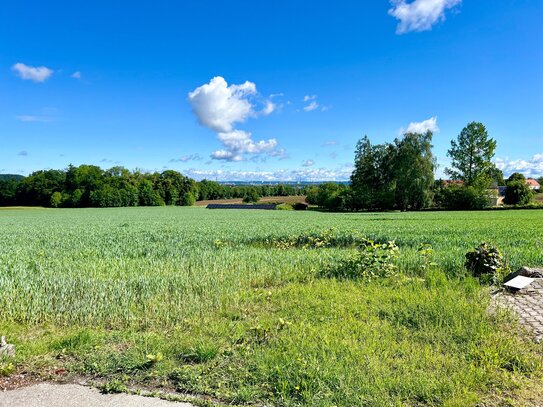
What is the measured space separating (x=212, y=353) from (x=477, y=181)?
6429 cm

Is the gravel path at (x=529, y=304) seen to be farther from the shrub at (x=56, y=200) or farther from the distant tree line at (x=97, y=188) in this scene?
the shrub at (x=56, y=200)

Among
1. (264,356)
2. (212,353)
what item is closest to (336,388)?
(264,356)

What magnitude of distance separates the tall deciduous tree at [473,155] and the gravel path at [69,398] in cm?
6499

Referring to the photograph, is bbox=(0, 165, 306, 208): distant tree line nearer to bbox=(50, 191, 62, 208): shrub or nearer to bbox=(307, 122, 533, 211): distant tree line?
bbox=(50, 191, 62, 208): shrub

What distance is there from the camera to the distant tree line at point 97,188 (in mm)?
88438

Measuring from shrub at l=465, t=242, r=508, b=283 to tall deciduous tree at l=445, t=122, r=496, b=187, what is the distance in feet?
190

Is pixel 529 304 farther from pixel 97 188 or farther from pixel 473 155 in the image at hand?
pixel 97 188

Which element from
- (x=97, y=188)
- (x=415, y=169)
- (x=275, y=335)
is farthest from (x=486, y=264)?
(x=97, y=188)

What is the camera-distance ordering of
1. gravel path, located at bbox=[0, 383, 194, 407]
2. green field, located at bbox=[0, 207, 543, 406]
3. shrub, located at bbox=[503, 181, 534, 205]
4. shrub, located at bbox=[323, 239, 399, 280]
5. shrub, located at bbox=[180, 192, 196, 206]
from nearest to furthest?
gravel path, located at bbox=[0, 383, 194, 407], green field, located at bbox=[0, 207, 543, 406], shrub, located at bbox=[323, 239, 399, 280], shrub, located at bbox=[503, 181, 534, 205], shrub, located at bbox=[180, 192, 196, 206]

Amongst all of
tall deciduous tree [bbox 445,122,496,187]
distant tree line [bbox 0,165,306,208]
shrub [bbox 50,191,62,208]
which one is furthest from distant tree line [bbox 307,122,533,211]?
shrub [bbox 50,191,62,208]

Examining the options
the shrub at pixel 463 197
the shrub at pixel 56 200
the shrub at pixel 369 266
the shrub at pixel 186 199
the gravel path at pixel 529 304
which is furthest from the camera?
the shrub at pixel 186 199

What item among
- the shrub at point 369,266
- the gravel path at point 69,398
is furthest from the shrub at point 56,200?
the gravel path at point 69,398

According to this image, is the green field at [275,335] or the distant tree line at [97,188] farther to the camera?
the distant tree line at [97,188]

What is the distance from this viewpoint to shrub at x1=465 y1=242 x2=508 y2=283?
7.14 m
